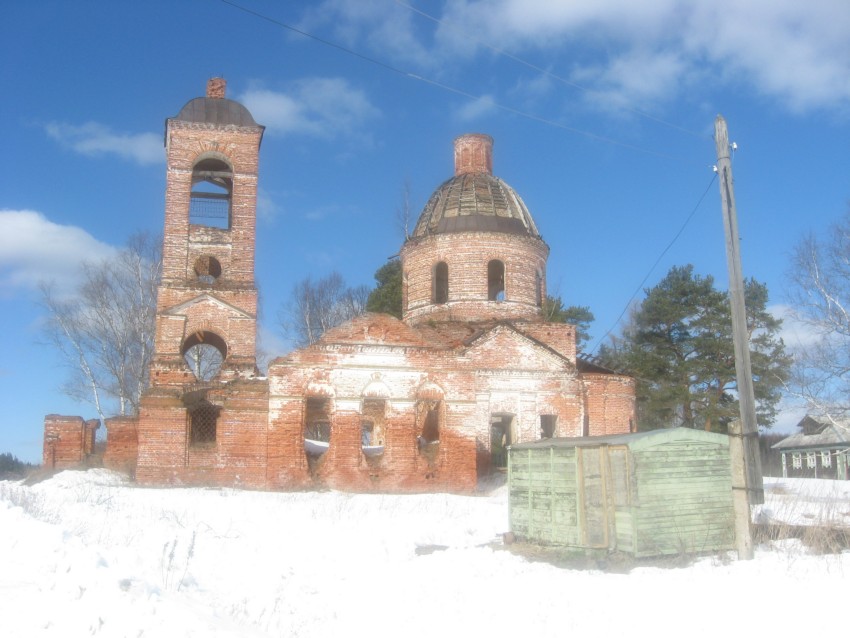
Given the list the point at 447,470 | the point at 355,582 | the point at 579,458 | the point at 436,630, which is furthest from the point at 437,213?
the point at 436,630

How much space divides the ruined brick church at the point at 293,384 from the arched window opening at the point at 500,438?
0.23m

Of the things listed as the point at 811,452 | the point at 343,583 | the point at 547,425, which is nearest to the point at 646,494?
the point at 343,583

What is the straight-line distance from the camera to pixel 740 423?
11438 millimetres

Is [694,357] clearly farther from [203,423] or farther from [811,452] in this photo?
[203,423]

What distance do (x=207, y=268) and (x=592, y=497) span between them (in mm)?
13289

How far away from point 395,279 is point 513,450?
2189 centimetres

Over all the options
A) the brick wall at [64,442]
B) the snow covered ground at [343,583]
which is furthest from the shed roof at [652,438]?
the brick wall at [64,442]

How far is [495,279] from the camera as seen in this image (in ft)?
85.3

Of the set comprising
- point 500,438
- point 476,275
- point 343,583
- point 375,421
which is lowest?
point 343,583

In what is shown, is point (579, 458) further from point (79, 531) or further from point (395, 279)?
point (395, 279)

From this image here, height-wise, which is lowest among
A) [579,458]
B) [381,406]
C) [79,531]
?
[79,531]

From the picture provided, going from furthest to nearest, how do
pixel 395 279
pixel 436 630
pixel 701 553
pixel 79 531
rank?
1. pixel 395 279
2. pixel 701 553
3. pixel 79 531
4. pixel 436 630

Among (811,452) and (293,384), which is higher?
(293,384)

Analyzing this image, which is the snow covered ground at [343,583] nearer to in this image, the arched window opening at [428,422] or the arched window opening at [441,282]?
the arched window opening at [428,422]
